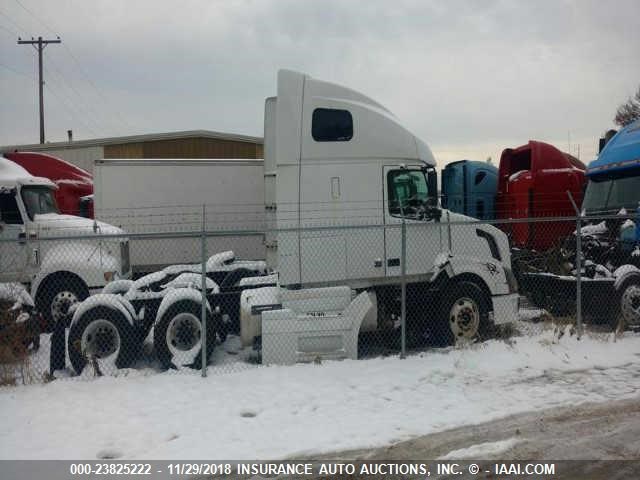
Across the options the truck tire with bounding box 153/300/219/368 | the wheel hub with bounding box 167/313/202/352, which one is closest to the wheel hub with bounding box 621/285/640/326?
the truck tire with bounding box 153/300/219/368

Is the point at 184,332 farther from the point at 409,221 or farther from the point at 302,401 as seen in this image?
the point at 409,221

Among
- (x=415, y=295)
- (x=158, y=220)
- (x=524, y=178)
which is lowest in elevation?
(x=415, y=295)

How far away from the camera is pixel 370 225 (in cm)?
766

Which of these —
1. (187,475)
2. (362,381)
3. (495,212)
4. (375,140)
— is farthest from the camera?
(495,212)

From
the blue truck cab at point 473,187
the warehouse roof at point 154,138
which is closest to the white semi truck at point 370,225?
the blue truck cab at point 473,187

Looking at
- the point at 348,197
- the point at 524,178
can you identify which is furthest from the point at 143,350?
the point at 524,178

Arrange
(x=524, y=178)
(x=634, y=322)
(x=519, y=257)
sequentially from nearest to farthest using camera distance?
(x=634, y=322), (x=519, y=257), (x=524, y=178)

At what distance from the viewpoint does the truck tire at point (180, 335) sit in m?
7.54

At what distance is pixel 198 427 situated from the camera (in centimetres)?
548

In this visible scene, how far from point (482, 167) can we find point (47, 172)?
12.9 meters

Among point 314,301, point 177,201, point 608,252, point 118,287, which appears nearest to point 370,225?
point 314,301

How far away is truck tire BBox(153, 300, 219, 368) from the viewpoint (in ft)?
24.7

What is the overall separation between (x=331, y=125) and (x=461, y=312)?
3350 mm

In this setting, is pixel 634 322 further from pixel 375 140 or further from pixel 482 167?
pixel 482 167
